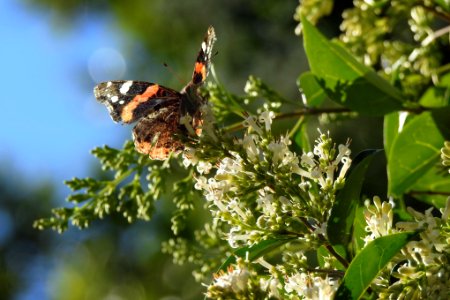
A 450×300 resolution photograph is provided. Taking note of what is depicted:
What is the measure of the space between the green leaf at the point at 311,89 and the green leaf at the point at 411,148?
26 centimetres

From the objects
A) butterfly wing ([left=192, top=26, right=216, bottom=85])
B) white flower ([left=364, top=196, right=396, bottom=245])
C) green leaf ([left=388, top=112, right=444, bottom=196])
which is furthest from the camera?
green leaf ([left=388, top=112, right=444, bottom=196])

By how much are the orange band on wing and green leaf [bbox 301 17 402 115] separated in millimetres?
427

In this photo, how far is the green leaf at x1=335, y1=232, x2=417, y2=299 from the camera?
1.24m

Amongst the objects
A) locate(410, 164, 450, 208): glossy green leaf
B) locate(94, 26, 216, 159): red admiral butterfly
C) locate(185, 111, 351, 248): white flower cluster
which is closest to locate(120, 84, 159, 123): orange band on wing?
locate(94, 26, 216, 159): red admiral butterfly

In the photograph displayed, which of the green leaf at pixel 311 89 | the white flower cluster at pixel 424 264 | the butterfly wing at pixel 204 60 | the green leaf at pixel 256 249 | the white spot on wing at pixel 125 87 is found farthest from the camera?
the green leaf at pixel 311 89

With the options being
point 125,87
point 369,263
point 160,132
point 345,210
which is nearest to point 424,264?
point 369,263

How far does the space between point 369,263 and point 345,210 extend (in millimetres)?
165

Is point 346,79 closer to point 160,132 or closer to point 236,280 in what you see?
Result: point 160,132

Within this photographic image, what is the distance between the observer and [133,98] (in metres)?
1.73

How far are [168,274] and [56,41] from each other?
17.4ft

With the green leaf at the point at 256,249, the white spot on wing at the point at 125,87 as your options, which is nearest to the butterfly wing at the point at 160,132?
the white spot on wing at the point at 125,87

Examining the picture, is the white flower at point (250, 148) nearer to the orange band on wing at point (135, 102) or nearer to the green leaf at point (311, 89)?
the orange band on wing at point (135, 102)

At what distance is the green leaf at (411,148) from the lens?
189cm

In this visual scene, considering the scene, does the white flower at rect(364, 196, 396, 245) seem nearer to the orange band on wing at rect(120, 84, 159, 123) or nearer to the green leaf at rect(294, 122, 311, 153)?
the orange band on wing at rect(120, 84, 159, 123)
